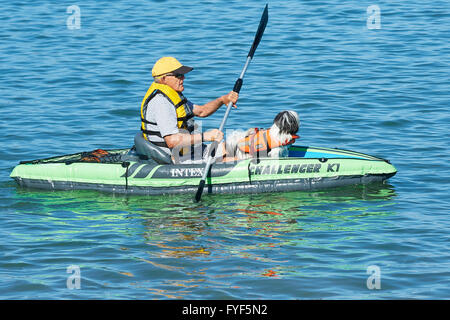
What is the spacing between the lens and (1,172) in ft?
35.2

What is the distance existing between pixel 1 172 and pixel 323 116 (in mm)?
5355

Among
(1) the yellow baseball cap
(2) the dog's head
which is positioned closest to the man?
(1) the yellow baseball cap

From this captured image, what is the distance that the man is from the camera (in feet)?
31.1

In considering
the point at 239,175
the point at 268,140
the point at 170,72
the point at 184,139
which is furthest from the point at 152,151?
the point at 268,140

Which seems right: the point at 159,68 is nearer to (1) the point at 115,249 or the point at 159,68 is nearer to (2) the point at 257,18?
(1) the point at 115,249

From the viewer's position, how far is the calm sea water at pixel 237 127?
7.37 meters

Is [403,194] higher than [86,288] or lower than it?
higher

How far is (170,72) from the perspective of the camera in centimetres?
951

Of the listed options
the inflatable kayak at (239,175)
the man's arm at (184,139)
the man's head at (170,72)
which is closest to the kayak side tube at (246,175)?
the inflatable kayak at (239,175)

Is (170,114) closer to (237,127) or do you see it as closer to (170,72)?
(170,72)

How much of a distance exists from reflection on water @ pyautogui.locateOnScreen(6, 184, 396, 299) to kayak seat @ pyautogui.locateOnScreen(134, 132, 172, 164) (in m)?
0.48

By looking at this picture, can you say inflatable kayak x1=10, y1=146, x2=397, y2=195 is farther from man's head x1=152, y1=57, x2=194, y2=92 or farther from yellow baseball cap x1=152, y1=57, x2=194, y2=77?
yellow baseball cap x1=152, y1=57, x2=194, y2=77
